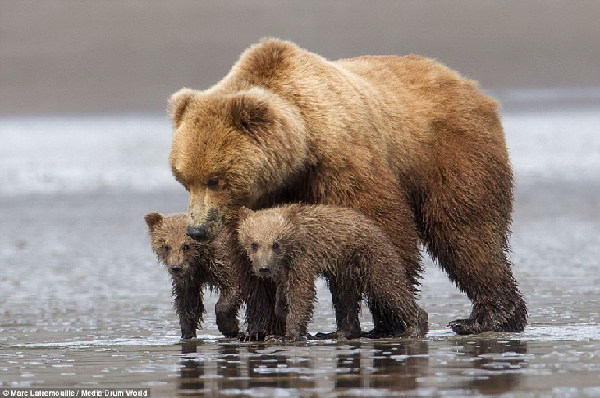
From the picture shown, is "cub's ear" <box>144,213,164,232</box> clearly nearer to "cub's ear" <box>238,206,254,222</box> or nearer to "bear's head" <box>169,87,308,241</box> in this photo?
"bear's head" <box>169,87,308,241</box>

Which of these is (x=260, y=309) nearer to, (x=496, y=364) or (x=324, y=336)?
(x=324, y=336)

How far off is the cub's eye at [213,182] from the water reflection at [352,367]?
37.1 inches

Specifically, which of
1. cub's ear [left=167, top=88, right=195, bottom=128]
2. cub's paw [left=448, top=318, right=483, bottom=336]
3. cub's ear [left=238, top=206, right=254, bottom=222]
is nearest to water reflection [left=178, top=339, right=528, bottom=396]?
cub's paw [left=448, top=318, right=483, bottom=336]

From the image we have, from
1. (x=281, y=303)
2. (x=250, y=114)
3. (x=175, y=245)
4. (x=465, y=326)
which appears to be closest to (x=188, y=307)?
(x=175, y=245)

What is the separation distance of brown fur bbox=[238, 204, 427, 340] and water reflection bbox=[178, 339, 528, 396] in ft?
0.91

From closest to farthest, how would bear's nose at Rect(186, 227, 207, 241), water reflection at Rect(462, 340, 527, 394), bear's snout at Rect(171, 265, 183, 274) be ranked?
water reflection at Rect(462, 340, 527, 394)
bear's nose at Rect(186, 227, 207, 241)
bear's snout at Rect(171, 265, 183, 274)

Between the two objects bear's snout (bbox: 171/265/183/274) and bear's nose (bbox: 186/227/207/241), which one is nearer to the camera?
bear's nose (bbox: 186/227/207/241)

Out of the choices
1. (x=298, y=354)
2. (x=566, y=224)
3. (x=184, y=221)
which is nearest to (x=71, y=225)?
(x=566, y=224)

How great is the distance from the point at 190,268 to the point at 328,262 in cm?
105

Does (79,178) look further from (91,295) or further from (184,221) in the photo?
(184,221)

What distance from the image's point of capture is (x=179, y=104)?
8305mm

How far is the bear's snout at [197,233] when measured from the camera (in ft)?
25.9

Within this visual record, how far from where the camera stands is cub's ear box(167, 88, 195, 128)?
826cm

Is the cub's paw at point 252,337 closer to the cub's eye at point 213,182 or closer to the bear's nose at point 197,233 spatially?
the bear's nose at point 197,233
